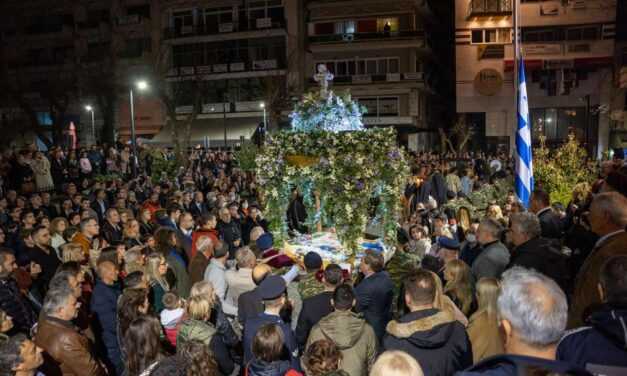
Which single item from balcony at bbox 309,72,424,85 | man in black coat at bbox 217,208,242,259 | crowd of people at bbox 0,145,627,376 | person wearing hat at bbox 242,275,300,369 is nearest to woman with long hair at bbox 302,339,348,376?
crowd of people at bbox 0,145,627,376

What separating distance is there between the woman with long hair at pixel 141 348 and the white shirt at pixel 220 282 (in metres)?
2.48

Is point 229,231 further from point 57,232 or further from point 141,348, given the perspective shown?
point 141,348

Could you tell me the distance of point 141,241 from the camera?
331 inches

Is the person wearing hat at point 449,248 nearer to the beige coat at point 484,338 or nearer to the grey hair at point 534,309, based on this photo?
the beige coat at point 484,338

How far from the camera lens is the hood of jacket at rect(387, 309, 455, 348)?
3.38 m

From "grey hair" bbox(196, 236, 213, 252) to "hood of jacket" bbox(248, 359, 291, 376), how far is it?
137 inches

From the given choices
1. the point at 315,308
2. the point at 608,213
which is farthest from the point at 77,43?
the point at 608,213

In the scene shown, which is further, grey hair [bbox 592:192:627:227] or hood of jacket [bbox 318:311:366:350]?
grey hair [bbox 592:192:627:227]

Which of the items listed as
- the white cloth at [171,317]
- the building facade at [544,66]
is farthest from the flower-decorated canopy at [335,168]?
the building facade at [544,66]

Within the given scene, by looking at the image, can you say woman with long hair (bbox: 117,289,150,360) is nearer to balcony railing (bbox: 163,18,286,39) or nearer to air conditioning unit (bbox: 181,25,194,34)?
balcony railing (bbox: 163,18,286,39)

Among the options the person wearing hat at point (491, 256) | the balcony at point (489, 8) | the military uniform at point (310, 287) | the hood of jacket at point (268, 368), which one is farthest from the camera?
the balcony at point (489, 8)

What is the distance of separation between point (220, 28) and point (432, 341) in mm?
39593

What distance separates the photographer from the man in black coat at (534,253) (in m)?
4.84

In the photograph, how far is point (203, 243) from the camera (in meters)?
6.95
